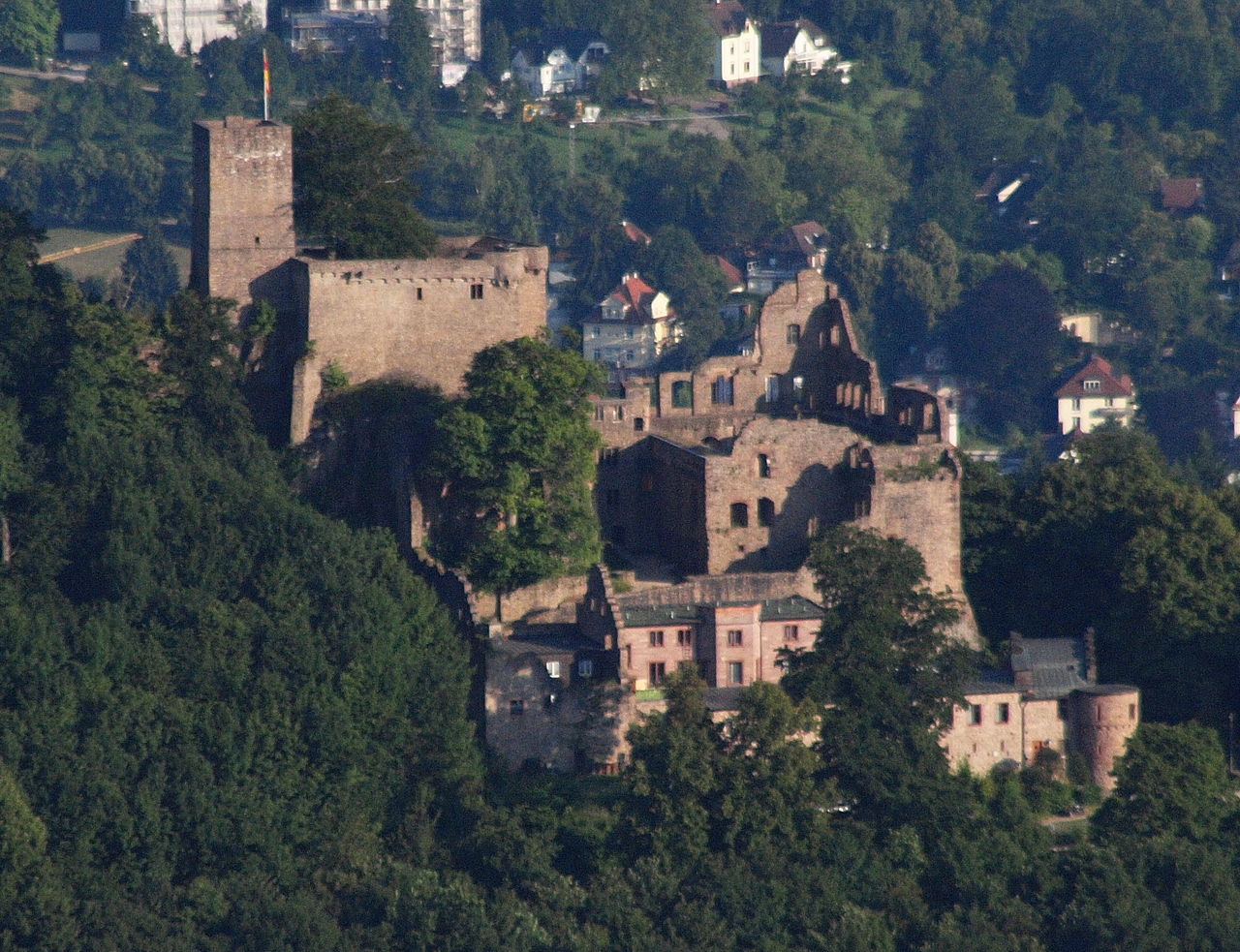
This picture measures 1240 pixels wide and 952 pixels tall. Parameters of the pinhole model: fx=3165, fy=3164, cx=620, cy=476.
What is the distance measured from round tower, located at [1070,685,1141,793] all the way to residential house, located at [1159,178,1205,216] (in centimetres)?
10946

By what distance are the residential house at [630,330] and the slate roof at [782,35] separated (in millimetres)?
38149

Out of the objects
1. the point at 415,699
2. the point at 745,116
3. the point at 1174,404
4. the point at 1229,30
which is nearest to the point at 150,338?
the point at 415,699

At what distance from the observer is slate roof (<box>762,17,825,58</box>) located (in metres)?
188

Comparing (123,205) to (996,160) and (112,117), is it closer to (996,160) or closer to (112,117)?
(112,117)

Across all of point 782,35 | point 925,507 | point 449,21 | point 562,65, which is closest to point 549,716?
point 925,507

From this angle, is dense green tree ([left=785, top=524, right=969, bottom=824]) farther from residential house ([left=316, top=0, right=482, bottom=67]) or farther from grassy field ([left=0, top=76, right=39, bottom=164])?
residential house ([left=316, top=0, right=482, bottom=67])

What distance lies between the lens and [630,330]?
503 feet

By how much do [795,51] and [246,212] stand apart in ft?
391

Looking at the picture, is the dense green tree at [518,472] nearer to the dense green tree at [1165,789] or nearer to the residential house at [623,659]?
the residential house at [623,659]

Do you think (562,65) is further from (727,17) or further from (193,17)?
(193,17)

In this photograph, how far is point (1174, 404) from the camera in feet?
486

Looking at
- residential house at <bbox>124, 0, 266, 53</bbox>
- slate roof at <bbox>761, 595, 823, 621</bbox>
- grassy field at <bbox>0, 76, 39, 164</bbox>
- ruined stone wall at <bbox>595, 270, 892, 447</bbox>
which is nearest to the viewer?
slate roof at <bbox>761, 595, 823, 621</bbox>

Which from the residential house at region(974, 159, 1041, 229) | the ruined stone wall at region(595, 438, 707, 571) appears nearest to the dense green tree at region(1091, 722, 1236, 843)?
the ruined stone wall at region(595, 438, 707, 571)

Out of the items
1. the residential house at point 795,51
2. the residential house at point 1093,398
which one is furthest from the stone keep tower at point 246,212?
the residential house at point 795,51
